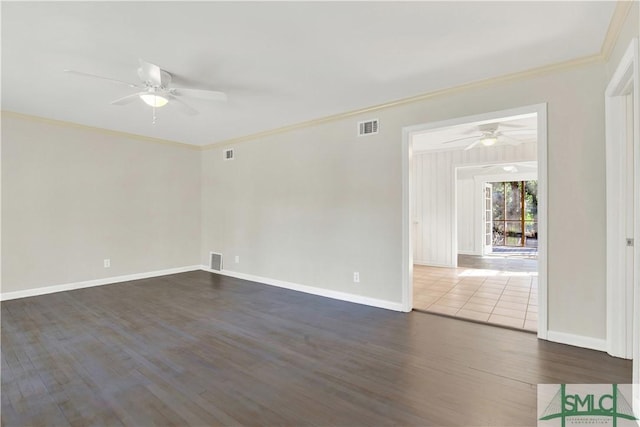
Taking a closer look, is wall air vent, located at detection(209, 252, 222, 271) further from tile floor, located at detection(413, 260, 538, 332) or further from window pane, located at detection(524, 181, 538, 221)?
window pane, located at detection(524, 181, 538, 221)

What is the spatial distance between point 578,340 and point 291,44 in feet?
11.7

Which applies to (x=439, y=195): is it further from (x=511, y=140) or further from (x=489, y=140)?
(x=489, y=140)

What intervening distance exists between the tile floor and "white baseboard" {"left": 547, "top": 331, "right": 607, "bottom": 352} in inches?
9.2

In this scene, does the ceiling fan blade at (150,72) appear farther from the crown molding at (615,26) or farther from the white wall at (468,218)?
the white wall at (468,218)

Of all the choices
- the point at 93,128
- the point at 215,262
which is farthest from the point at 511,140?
the point at 93,128

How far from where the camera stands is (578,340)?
2762 mm

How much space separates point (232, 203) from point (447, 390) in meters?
4.70

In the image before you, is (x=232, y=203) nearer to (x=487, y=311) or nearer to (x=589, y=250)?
(x=487, y=311)

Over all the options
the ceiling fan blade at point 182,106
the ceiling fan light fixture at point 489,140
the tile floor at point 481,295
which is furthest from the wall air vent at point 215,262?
the ceiling fan light fixture at point 489,140

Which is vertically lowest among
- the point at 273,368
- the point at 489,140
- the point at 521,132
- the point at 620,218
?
the point at 273,368

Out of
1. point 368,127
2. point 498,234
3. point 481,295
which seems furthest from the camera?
point 498,234

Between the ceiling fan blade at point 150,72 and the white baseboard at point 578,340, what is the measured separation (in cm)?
423

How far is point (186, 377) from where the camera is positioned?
2.30 metres

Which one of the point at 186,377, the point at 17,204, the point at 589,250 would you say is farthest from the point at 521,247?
the point at 17,204
